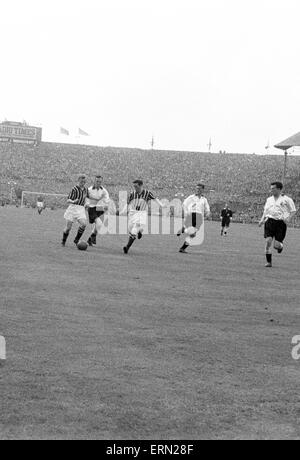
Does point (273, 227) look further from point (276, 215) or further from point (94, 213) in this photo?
point (94, 213)

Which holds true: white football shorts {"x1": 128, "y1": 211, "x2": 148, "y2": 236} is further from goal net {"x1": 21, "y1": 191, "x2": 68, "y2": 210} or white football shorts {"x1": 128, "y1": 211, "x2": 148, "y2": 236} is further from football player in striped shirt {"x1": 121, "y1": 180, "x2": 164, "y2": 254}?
goal net {"x1": 21, "y1": 191, "x2": 68, "y2": 210}

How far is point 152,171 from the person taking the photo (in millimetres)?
83312

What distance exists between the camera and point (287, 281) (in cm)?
1541

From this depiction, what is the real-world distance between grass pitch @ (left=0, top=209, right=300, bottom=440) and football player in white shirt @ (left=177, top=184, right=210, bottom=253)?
769 cm

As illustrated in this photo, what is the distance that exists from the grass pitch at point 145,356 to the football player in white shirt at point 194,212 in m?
7.69

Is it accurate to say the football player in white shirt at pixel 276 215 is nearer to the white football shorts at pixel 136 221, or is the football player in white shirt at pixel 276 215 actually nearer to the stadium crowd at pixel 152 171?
the white football shorts at pixel 136 221

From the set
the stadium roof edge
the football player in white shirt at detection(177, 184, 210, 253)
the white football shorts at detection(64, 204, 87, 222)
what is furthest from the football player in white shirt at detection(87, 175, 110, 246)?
the stadium roof edge

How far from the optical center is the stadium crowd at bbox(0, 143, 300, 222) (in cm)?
7212

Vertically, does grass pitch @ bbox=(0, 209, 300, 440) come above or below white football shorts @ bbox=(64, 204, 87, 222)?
below

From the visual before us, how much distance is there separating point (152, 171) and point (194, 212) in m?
60.4

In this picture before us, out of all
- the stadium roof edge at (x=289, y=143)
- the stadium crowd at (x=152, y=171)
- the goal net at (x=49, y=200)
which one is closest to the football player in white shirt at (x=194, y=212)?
the stadium crowd at (x=152, y=171)
